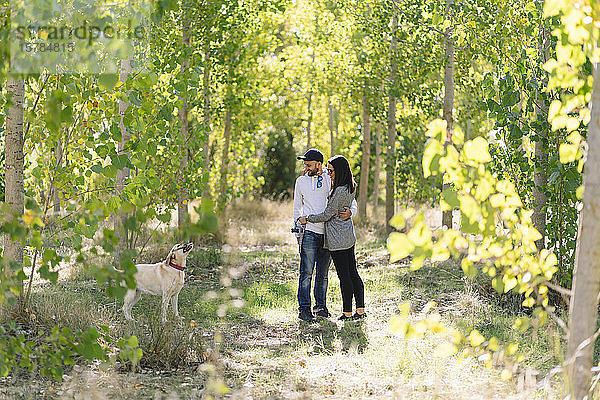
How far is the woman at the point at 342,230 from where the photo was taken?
6699 millimetres

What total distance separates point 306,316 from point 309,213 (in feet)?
3.39

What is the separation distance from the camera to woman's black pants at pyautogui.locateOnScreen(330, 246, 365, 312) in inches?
269

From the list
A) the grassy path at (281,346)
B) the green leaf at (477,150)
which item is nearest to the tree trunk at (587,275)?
the grassy path at (281,346)

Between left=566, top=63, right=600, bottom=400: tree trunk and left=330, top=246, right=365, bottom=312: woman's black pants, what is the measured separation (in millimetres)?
4331

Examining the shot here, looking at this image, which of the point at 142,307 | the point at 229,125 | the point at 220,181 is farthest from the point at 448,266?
the point at 229,125

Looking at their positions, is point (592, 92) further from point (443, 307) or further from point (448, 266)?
point (448, 266)

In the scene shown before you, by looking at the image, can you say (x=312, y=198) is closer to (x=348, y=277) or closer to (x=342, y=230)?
(x=342, y=230)

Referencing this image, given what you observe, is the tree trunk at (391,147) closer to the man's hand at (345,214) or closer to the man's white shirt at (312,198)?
the man's white shirt at (312,198)

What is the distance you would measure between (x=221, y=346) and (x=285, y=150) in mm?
16782

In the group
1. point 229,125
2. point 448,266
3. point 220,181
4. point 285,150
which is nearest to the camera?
point 448,266

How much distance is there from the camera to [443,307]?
7238 mm

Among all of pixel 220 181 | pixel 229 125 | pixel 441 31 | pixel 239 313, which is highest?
pixel 441 31

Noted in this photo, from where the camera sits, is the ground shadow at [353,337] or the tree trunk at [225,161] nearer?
the ground shadow at [353,337]

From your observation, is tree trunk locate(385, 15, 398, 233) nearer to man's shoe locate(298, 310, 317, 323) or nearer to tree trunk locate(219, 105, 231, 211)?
tree trunk locate(219, 105, 231, 211)
